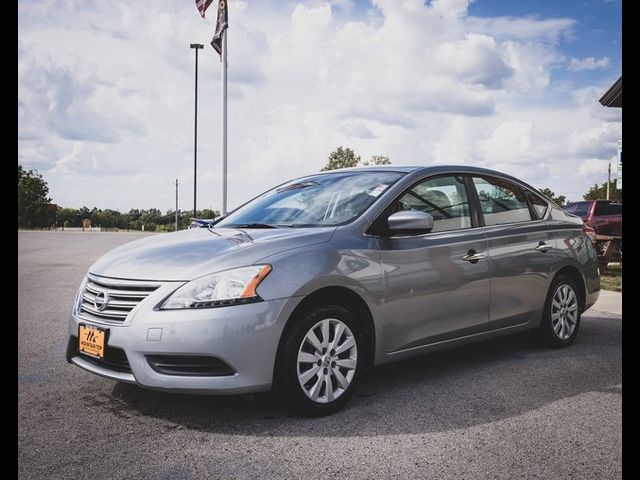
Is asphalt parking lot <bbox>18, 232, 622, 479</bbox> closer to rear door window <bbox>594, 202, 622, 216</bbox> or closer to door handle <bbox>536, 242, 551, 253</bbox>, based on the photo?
door handle <bbox>536, 242, 551, 253</bbox>

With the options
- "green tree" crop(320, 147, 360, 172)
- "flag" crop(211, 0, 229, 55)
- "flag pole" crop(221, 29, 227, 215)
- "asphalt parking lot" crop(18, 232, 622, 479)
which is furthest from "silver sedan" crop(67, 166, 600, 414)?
"green tree" crop(320, 147, 360, 172)

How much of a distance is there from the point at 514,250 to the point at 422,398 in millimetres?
1729

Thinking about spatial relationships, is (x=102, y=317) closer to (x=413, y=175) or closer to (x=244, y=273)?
(x=244, y=273)

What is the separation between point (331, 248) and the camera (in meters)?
4.17

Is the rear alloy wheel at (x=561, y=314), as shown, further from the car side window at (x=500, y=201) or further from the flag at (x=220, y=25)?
the flag at (x=220, y=25)

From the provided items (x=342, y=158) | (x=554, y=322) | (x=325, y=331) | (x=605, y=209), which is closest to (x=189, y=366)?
(x=325, y=331)

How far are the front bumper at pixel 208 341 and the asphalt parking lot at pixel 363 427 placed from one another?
30cm

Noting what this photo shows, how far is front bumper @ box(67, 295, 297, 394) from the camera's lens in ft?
12.0

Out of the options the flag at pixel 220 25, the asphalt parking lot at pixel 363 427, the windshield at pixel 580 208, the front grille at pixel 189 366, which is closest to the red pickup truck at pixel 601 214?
the windshield at pixel 580 208

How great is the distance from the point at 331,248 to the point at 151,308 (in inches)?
46.9

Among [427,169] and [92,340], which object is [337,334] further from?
[427,169]

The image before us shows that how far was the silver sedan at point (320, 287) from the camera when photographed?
3.73m
